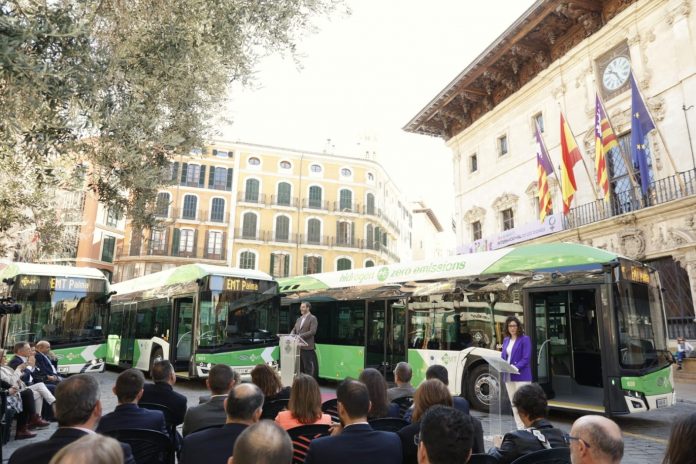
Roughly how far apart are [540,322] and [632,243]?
920 centimetres

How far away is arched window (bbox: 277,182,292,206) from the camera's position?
46.4m

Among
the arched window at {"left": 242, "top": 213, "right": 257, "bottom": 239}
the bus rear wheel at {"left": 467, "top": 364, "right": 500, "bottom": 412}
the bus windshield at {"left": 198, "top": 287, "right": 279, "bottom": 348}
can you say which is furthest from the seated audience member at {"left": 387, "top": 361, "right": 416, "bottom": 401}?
the arched window at {"left": 242, "top": 213, "right": 257, "bottom": 239}

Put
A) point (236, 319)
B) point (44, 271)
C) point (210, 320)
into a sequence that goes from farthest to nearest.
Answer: point (44, 271), point (236, 319), point (210, 320)

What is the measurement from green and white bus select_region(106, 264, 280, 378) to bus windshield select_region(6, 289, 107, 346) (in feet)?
4.82

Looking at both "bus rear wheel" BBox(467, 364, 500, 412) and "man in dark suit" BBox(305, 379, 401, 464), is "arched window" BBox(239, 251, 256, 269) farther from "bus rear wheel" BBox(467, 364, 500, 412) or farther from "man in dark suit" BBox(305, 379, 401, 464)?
"man in dark suit" BBox(305, 379, 401, 464)

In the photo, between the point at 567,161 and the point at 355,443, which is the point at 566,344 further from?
the point at 567,161

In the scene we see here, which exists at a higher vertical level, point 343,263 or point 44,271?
point 343,263

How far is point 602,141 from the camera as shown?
16.8m

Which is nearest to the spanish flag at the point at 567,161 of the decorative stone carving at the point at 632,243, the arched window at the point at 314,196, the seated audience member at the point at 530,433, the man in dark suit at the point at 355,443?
the decorative stone carving at the point at 632,243

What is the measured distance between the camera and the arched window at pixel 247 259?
44.4m

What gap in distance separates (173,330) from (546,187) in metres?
14.4

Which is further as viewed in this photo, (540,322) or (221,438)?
(540,322)

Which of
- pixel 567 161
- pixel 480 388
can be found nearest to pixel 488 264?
pixel 480 388

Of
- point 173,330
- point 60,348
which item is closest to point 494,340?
point 173,330
